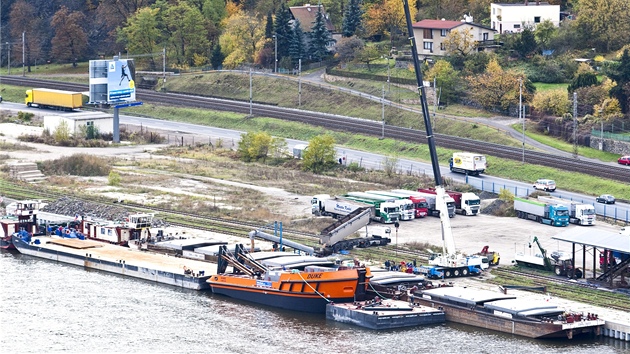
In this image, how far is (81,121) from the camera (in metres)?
146

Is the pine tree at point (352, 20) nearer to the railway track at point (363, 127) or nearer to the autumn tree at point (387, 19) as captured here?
the autumn tree at point (387, 19)

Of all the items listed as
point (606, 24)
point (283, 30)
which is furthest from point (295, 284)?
point (283, 30)

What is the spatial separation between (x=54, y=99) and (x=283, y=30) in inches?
1300

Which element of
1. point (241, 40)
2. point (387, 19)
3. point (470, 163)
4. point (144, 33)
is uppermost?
point (387, 19)

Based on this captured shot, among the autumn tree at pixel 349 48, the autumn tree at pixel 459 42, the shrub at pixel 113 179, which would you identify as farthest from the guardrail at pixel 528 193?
the autumn tree at pixel 349 48

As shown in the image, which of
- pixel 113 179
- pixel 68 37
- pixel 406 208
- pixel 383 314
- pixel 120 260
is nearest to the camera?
pixel 383 314

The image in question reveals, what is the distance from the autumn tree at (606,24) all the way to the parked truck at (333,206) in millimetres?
67065

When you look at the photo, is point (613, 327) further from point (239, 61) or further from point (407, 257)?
point (239, 61)

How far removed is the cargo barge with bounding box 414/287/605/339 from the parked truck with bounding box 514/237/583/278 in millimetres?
7947

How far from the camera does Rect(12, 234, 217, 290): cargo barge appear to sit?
80850 millimetres

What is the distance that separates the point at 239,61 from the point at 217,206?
76459mm

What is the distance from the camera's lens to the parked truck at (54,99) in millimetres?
163500

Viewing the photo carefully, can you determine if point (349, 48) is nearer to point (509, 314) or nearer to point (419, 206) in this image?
point (419, 206)

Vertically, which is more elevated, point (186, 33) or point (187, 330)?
point (186, 33)
